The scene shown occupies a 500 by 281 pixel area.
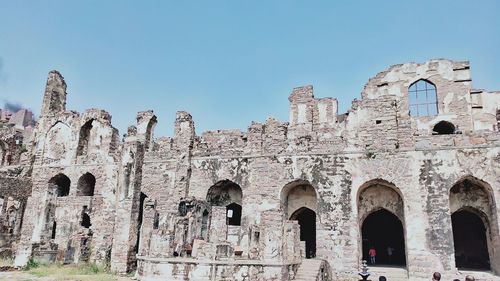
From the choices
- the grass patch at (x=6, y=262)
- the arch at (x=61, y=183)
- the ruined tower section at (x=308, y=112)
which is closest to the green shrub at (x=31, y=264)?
the grass patch at (x=6, y=262)

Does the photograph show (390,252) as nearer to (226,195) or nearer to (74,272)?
(226,195)

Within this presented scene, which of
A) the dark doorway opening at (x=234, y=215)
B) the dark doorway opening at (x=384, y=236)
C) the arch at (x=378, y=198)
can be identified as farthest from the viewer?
the dark doorway opening at (x=384, y=236)

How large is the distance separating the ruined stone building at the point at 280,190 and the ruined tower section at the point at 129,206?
62mm

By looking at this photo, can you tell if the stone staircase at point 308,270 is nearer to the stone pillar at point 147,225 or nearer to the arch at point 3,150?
the stone pillar at point 147,225

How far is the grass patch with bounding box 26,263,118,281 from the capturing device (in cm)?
1454

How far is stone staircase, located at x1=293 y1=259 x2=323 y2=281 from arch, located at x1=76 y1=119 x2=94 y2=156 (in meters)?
14.9

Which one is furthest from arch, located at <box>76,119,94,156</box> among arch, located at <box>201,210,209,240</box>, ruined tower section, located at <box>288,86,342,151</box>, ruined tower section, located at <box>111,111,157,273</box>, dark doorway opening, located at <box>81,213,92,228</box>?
ruined tower section, located at <box>288,86,342,151</box>

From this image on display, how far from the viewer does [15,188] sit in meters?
21.9

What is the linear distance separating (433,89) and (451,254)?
12.1 meters

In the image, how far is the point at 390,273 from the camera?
15250 millimetres

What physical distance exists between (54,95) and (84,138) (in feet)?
12.9

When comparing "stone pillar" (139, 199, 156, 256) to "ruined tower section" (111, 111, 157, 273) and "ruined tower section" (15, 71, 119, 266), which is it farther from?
"ruined tower section" (15, 71, 119, 266)

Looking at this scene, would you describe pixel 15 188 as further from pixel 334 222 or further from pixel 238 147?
pixel 334 222

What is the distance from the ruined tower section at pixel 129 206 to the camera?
16.7m
